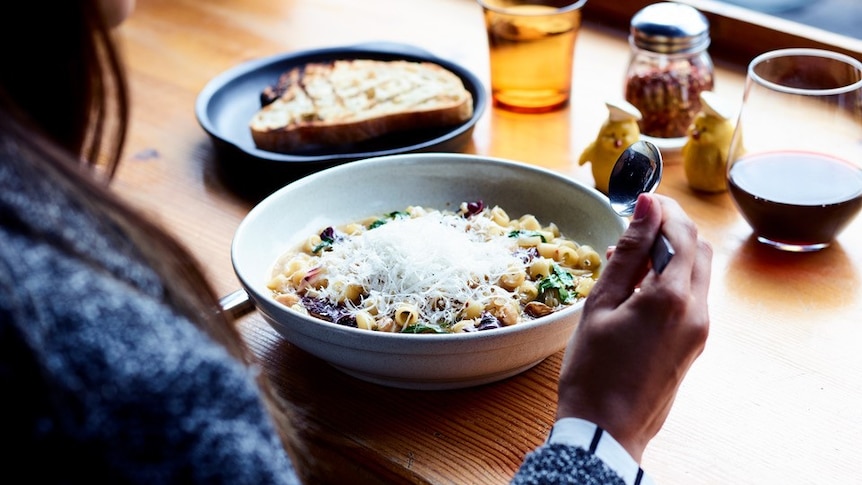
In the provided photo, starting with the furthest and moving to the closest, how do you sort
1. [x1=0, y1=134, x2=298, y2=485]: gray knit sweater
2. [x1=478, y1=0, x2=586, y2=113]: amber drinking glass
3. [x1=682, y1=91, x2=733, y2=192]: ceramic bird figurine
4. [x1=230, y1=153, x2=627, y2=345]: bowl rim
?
[x1=478, y1=0, x2=586, y2=113]: amber drinking glass, [x1=682, y1=91, x2=733, y2=192]: ceramic bird figurine, [x1=230, y1=153, x2=627, y2=345]: bowl rim, [x1=0, y1=134, x2=298, y2=485]: gray knit sweater

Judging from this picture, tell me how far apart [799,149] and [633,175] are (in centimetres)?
32

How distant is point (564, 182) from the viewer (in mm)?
1202

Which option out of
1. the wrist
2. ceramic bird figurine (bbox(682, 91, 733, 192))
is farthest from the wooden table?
the wrist

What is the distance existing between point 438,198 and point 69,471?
2.71ft

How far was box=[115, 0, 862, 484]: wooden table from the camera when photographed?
2.95ft

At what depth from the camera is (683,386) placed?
994 mm

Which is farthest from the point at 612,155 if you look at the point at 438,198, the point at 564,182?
the point at 438,198

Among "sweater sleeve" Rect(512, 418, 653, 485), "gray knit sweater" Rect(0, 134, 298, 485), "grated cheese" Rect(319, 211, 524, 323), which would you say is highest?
"gray knit sweater" Rect(0, 134, 298, 485)

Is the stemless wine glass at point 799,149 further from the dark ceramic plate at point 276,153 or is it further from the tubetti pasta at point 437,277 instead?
the dark ceramic plate at point 276,153

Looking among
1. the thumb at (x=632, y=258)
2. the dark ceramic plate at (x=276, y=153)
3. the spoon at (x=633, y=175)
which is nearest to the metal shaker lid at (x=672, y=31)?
the dark ceramic plate at (x=276, y=153)

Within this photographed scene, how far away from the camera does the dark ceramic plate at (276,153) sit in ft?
4.54

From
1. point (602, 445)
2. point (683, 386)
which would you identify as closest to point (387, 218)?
point (683, 386)

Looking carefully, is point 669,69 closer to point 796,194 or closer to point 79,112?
point 796,194

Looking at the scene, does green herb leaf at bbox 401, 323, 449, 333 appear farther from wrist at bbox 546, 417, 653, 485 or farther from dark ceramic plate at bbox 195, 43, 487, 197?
dark ceramic plate at bbox 195, 43, 487, 197
